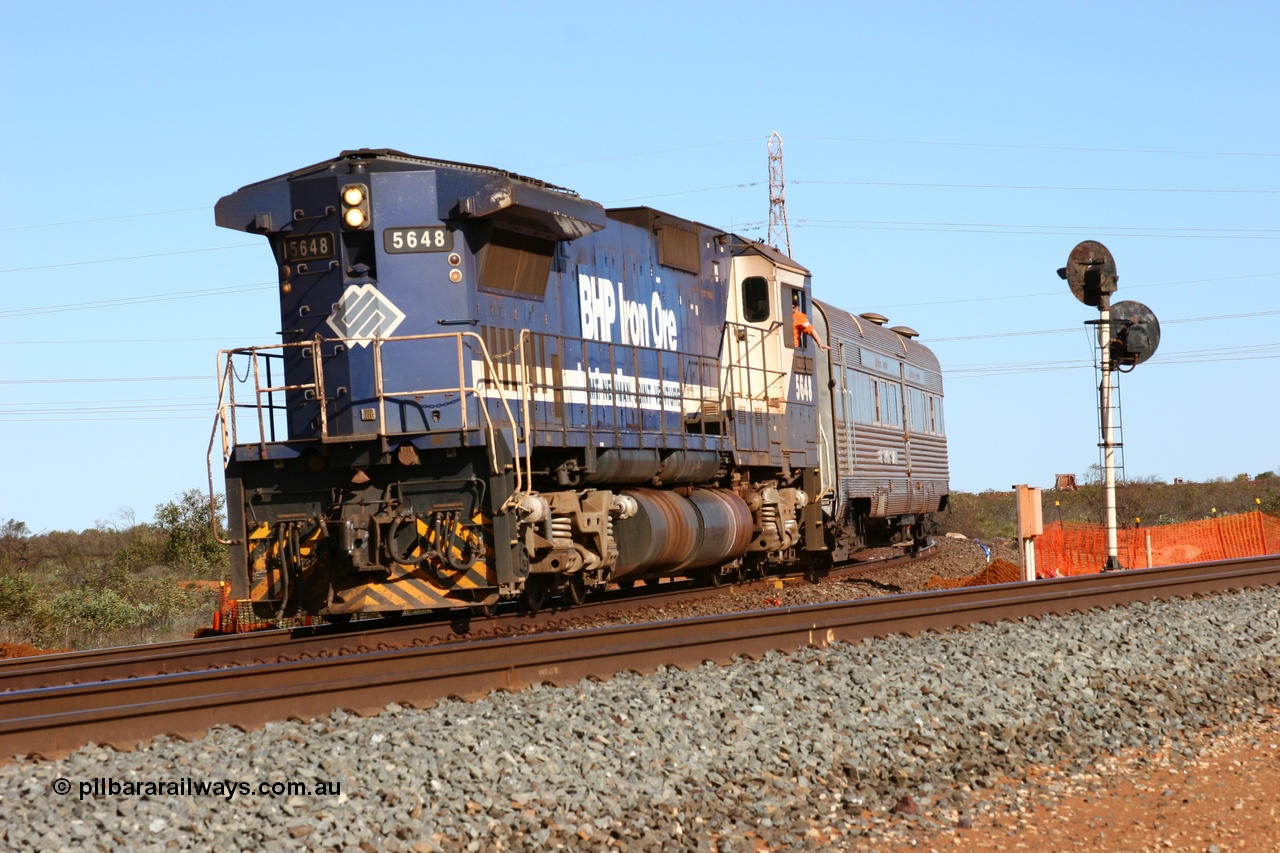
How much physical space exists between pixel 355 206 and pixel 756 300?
6.31m

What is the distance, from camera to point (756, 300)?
1597cm

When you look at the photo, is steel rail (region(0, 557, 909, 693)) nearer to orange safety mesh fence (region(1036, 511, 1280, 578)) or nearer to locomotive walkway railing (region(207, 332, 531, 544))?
locomotive walkway railing (region(207, 332, 531, 544))

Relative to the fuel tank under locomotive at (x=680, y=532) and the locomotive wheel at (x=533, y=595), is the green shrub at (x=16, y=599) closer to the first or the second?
the locomotive wheel at (x=533, y=595)

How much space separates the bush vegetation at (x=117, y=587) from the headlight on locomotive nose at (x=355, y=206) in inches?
112

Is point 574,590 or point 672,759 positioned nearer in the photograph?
point 672,759

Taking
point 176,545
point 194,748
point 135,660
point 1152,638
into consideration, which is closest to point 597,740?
point 194,748

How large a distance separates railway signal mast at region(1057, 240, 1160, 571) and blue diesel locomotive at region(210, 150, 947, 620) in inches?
178

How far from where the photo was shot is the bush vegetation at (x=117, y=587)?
55.8 feet

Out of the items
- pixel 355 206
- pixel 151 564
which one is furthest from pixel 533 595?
pixel 151 564

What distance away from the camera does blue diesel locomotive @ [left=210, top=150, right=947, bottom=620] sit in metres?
10.5

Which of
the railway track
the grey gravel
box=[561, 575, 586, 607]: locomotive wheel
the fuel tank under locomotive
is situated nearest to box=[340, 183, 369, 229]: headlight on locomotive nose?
the fuel tank under locomotive

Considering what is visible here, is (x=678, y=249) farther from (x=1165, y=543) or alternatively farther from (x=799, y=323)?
Answer: (x=1165, y=543)

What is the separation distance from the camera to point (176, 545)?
2794 centimetres

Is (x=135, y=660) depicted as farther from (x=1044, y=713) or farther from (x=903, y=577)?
(x=903, y=577)
